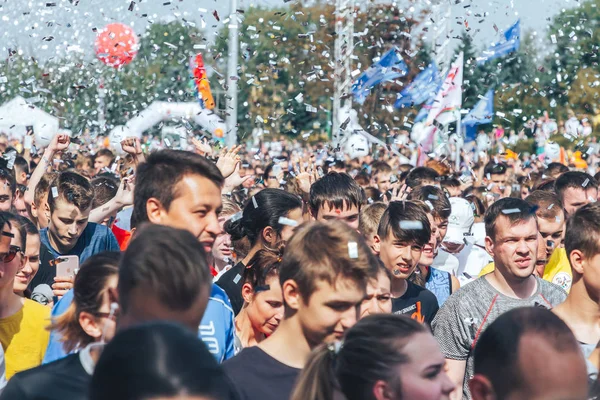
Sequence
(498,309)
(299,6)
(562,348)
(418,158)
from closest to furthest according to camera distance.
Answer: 1. (562,348)
2. (498,309)
3. (299,6)
4. (418,158)

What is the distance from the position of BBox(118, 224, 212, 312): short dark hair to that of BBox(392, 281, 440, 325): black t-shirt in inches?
125

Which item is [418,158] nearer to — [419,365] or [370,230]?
[370,230]

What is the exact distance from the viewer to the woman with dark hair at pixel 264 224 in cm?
637

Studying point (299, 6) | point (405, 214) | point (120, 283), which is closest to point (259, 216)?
point (405, 214)

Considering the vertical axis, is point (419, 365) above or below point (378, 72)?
below

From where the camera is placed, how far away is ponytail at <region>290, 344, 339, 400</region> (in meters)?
3.32

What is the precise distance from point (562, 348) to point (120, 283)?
55.7 inches

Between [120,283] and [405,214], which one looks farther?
[405,214]

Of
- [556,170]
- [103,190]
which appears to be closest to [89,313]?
[103,190]

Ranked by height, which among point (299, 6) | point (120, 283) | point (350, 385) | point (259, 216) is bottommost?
point (350, 385)

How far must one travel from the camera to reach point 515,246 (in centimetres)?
624

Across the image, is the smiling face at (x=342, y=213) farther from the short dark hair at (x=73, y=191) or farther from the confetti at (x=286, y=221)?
the short dark hair at (x=73, y=191)

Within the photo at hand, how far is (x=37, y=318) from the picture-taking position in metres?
5.46

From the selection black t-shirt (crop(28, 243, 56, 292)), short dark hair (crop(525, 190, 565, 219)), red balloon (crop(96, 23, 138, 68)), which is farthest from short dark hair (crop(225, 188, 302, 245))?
red balloon (crop(96, 23, 138, 68))
